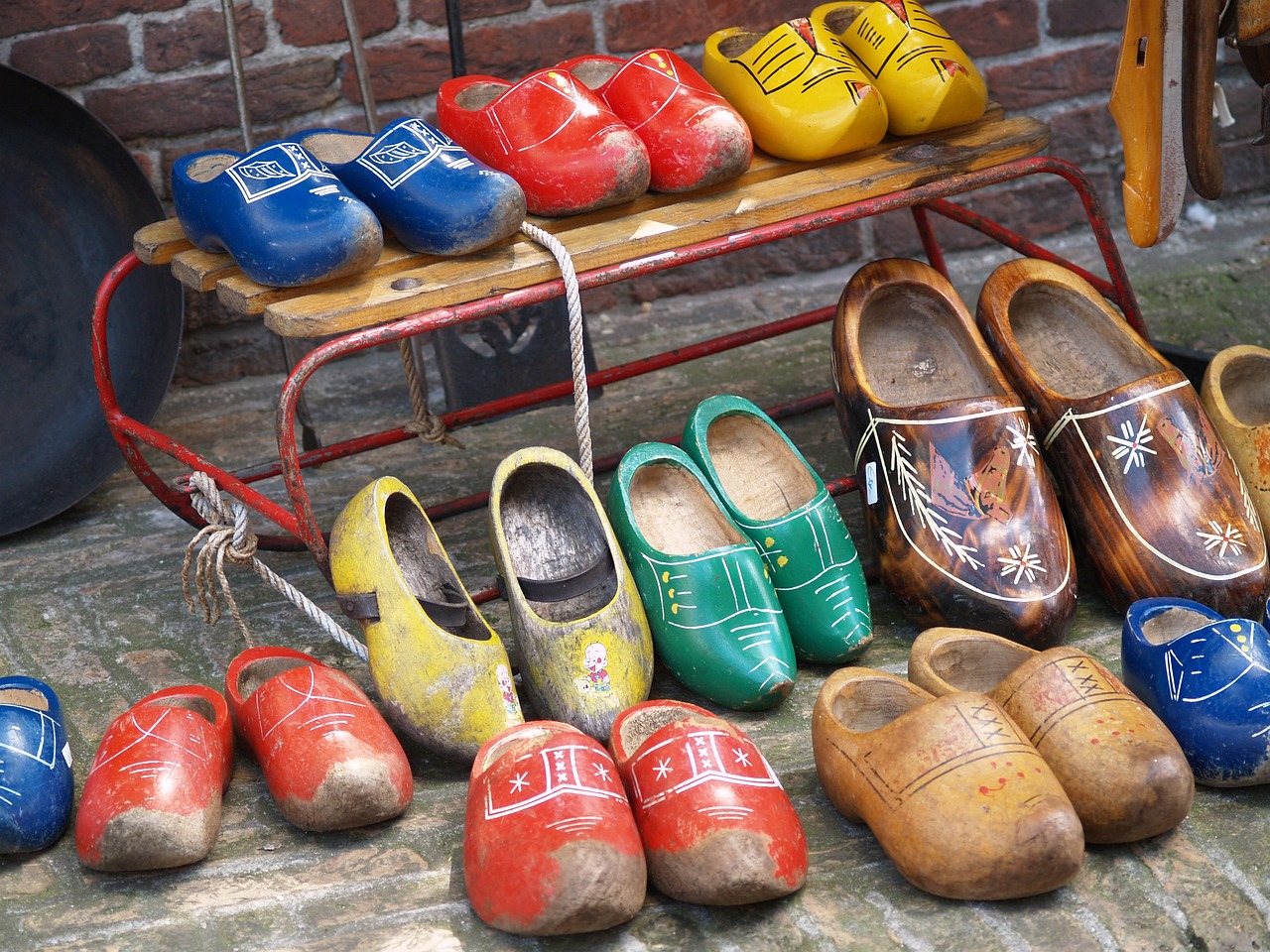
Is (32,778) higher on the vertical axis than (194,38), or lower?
lower

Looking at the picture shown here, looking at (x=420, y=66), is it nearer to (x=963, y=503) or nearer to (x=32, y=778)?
(x=963, y=503)

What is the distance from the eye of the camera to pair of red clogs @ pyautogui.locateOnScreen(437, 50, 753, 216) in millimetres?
1836

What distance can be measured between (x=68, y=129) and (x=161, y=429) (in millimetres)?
630

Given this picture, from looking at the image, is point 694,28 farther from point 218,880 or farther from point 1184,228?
point 218,880

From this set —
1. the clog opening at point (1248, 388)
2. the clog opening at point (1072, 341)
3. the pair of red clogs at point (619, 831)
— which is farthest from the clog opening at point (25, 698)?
the clog opening at point (1248, 388)

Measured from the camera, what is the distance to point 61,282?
2387 millimetres

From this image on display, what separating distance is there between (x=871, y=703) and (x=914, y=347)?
0.71 metres

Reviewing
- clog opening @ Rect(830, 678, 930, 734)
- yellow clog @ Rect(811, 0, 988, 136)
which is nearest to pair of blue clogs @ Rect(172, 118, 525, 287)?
yellow clog @ Rect(811, 0, 988, 136)

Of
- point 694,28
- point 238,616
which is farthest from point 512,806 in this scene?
point 694,28

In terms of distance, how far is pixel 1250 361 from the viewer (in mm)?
1970

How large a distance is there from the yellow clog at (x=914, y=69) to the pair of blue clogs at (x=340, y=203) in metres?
0.65

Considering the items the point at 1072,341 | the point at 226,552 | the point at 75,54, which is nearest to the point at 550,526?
the point at 226,552

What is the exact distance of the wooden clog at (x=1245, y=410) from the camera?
1.84 meters

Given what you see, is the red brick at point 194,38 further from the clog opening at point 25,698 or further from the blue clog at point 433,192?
the clog opening at point 25,698
